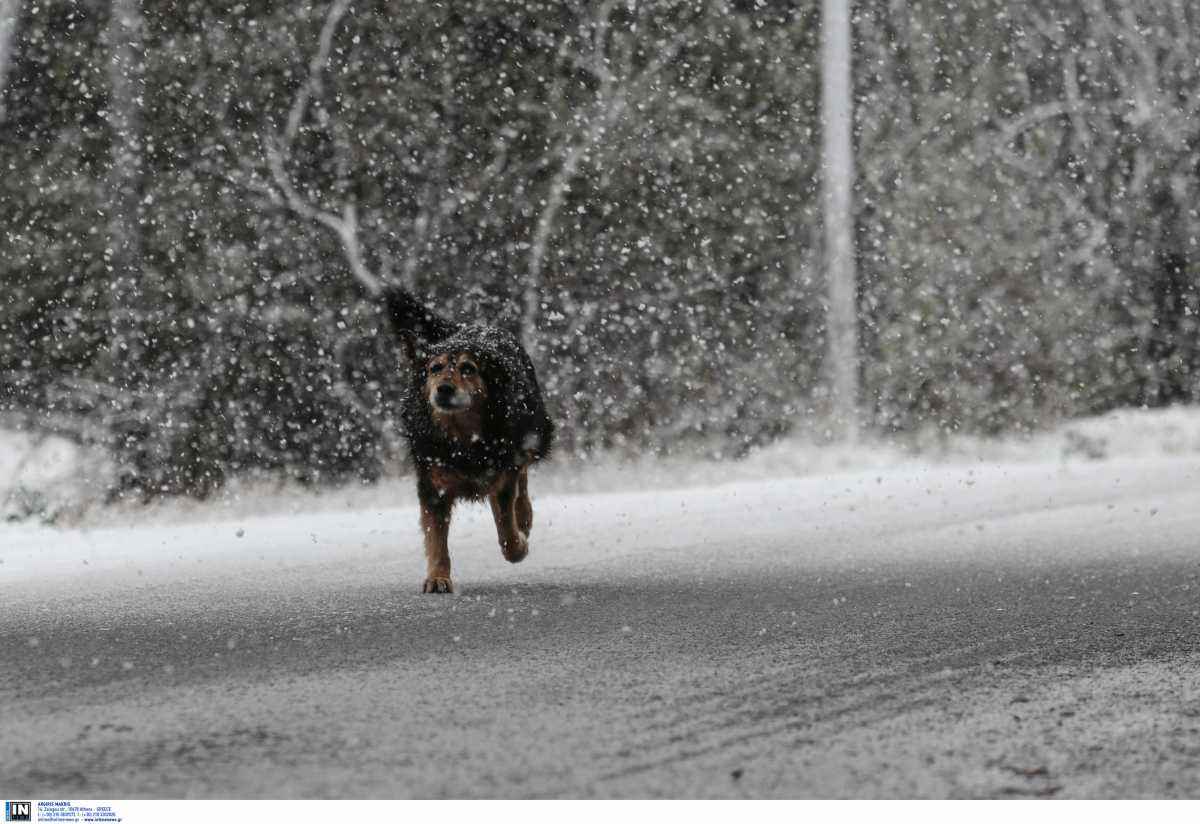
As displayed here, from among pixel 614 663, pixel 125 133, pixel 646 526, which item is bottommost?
pixel 614 663

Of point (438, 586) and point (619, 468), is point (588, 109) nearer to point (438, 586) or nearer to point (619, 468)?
point (619, 468)

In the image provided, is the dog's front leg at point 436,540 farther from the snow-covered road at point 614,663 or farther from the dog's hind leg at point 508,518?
the dog's hind leg at point 508,518

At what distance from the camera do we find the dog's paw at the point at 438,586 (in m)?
6.12

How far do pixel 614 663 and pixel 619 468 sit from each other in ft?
25.0

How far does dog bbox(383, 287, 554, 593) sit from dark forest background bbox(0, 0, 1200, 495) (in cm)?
467

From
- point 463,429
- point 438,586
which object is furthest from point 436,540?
point 463,429

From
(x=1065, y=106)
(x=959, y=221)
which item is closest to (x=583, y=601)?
(x=959, y=221)

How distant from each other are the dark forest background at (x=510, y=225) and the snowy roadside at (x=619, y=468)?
0.19 meters

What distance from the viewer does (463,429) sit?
20.5 ft

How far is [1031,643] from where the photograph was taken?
16.3ft

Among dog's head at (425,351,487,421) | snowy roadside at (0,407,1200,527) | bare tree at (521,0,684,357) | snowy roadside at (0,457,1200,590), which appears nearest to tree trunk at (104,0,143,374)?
snowy roadside at (0,407,1200,527)

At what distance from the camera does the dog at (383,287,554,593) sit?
6.17 m

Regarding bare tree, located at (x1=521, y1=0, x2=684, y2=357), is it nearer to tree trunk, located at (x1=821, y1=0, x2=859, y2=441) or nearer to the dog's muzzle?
tree trunk, located at (x1=821, y1=0, x2=859, y2=441)

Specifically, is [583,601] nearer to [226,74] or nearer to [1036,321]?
[226,74]
